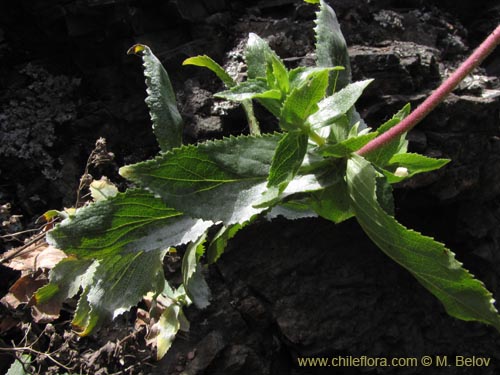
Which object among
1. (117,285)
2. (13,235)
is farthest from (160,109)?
(13,235)

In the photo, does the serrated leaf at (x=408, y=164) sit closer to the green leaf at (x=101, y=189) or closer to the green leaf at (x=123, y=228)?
the green leaf at (x=123, y=228)

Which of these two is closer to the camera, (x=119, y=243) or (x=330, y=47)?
(x=119, y=243)

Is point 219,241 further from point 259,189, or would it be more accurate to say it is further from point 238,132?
point 238,132

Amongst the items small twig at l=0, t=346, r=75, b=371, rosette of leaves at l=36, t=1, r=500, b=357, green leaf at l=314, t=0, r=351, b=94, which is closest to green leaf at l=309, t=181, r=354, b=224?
rosette of leaves at l=36, t=1, r=500, b=357

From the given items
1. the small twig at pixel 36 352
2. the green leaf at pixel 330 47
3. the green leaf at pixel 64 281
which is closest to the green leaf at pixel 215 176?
the green leaf at pixel 330 47

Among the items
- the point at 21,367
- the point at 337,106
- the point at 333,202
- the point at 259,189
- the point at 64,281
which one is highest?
the point at 337,106

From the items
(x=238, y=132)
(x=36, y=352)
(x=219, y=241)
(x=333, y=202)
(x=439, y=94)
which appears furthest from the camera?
(x=238, y=132)
